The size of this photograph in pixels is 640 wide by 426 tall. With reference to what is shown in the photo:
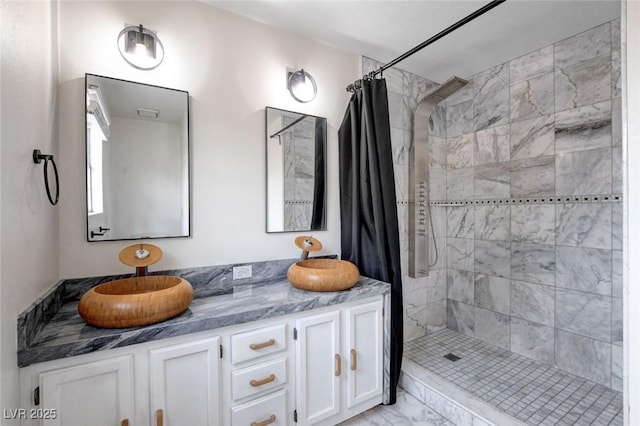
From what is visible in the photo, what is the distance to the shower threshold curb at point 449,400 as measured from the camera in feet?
5.31

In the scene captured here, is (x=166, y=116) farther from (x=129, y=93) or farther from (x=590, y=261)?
(x=590, y=261)

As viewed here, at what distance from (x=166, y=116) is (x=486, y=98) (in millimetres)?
2824

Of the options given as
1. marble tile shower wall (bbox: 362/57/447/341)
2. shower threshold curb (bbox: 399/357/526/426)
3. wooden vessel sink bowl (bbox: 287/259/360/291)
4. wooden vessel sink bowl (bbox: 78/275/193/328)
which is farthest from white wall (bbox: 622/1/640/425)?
wooden vessel sink bowl (bbox: 78/275/193/328)

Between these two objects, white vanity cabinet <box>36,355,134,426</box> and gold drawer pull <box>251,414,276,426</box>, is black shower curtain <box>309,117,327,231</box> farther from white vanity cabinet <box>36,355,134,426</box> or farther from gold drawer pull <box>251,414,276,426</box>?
white vanity cabinet <box>36,355,134,426</box>

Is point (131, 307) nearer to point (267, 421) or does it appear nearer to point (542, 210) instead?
point (267, 421)

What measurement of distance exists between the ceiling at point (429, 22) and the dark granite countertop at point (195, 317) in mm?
1863

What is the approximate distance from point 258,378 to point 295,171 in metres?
1.38

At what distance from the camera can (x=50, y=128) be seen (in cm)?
130

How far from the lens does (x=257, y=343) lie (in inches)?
54.6

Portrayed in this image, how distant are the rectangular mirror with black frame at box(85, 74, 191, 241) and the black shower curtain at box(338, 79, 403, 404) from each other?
1.18 m

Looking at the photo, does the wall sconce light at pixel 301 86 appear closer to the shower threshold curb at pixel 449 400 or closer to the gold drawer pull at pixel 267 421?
the gold drawer pull at pixel 267 421

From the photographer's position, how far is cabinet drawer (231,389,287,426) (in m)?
1.35

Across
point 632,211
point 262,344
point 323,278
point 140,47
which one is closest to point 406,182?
point 323,278

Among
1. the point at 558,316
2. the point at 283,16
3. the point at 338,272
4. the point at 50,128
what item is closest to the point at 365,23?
the point at 283,16
